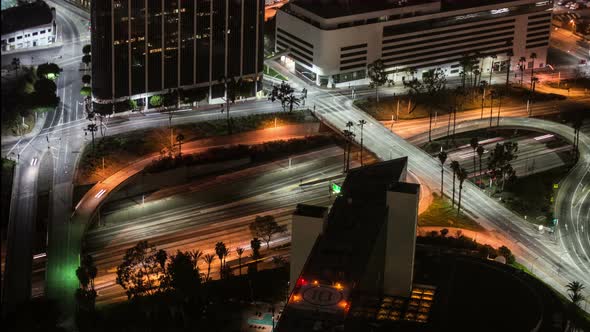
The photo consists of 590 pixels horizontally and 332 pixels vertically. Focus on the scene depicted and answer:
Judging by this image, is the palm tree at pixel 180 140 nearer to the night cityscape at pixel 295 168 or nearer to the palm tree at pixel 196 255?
the night cityscape at pixel 295 168

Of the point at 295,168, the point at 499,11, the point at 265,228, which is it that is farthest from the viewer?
the point at 499,11

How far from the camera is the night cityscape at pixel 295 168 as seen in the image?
10344 cm

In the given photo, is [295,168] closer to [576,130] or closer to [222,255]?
[222,255]

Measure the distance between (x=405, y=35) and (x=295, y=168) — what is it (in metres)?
42.8

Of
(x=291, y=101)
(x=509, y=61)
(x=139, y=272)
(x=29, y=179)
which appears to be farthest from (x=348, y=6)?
(x=139, y=272)

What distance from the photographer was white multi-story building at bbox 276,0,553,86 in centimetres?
17300

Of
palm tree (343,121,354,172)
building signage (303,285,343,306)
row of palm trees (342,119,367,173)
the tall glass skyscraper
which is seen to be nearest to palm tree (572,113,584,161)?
row of palm trees (342,119,367,173)

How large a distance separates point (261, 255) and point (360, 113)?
1919 inches

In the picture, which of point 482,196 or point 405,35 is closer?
point 482,196

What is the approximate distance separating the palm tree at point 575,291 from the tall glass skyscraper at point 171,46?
66.2 meters

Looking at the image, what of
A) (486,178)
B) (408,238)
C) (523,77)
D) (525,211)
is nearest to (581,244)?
(525,211)

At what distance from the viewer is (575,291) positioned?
108m

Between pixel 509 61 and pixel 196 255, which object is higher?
pixel 509 61

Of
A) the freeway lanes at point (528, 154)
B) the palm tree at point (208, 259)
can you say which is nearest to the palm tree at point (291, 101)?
the freeway lanes at point (528, 154)
